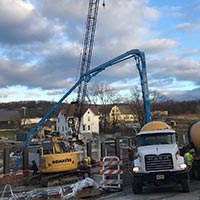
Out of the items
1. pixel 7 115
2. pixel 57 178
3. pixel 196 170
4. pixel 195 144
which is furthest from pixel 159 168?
pixel 7 115

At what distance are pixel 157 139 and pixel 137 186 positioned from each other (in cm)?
223

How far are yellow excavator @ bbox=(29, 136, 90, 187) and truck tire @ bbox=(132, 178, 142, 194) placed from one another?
21.8ft

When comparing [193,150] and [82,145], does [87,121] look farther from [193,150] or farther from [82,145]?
[193,150]

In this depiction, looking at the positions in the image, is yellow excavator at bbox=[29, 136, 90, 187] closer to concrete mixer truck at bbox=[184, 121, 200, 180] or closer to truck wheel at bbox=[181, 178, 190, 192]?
concrete mixer truck at bbox=[184, 121, 200, 180]

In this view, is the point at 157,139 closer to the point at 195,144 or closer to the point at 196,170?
the point at 196,170

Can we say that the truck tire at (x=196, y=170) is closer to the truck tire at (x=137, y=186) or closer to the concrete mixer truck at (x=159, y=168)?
the concrete mixer truck at (x=159, y=168)

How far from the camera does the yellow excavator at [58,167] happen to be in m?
21.3

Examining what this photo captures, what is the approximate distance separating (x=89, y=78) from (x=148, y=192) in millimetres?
20820

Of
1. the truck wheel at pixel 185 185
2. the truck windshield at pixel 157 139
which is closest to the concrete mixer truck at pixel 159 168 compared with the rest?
the truck wheel at pixel 185 185

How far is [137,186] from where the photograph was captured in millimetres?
15625

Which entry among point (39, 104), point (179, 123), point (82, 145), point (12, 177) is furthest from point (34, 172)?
point (39, 104)

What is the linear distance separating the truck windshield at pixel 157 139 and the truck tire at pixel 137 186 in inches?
74.0

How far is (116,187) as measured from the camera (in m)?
17.0

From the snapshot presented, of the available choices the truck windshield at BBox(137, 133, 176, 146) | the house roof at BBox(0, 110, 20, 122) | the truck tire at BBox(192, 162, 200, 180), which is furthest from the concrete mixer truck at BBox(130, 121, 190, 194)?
the house roof at BBox(0, 110, 20, 122)
